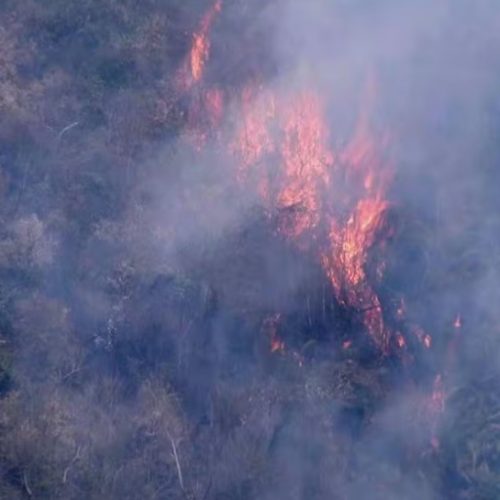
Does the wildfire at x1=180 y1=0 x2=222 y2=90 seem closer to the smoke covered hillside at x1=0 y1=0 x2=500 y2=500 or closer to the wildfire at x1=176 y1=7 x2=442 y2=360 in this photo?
the smoke covered hillside at x1=0 y1=0 x2=500 y2=500

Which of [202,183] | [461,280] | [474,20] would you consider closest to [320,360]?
[461,280]

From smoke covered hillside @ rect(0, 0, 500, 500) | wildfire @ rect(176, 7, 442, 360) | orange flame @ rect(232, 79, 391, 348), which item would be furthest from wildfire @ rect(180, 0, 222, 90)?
orange flame @ rect(232, 79, 391, 348)

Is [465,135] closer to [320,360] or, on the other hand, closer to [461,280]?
[461,280]

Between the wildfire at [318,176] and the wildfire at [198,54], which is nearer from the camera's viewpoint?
the wildfire at [318,176]

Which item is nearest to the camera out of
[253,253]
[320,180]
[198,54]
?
[253,253]

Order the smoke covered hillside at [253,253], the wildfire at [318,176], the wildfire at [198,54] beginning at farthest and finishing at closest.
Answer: the wildfire at [198,54] < the wildfire at [318,176] < the smoke covered hillside at [253,253]

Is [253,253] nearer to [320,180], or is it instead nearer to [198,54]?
[320,180]

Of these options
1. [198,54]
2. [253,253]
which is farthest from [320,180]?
[198,54]

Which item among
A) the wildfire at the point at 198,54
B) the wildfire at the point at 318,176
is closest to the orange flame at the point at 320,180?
the wildfire at the point at 318,176

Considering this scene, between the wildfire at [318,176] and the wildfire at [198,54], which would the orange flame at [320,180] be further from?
the wildfire at [198,54]
